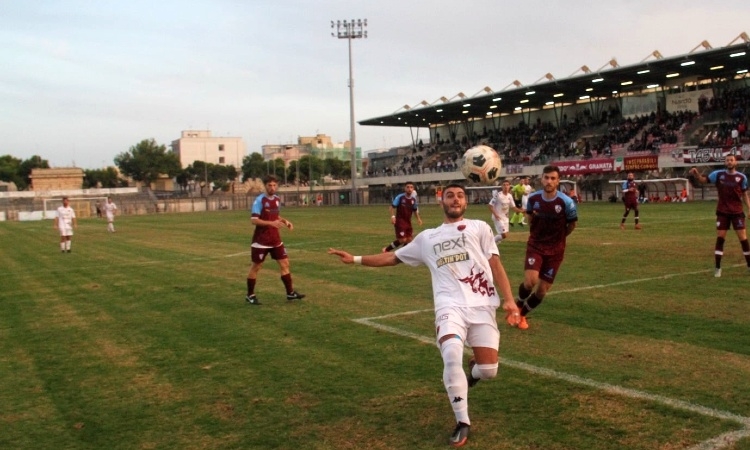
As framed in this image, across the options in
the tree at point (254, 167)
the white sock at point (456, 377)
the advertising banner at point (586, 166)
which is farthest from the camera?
the tree at point (254, 167)

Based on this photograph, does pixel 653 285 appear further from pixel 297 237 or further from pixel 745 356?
pixel 297 237

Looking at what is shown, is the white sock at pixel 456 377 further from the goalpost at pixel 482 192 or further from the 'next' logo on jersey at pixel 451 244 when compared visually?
the goalpost at pixel 482 192

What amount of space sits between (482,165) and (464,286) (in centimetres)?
1861

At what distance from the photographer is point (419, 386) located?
666cm

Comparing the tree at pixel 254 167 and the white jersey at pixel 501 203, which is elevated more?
the tree at pixel 254 167

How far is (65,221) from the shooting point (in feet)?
86.0

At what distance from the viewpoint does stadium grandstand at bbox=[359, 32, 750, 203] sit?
159ft

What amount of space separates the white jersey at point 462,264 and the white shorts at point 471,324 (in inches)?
2.2

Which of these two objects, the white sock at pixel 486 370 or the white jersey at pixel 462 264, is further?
the white jersey at pixel 462 264

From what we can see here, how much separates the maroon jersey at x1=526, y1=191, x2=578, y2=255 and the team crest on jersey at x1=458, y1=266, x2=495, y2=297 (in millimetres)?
3795

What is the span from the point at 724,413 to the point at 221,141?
16216cm

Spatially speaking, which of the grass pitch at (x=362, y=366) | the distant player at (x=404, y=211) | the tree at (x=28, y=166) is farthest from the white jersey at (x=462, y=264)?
the tree at (x=28, y=166)

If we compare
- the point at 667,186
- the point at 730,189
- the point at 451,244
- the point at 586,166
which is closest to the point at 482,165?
the point at 730,189

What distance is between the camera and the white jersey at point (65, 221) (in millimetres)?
26047
